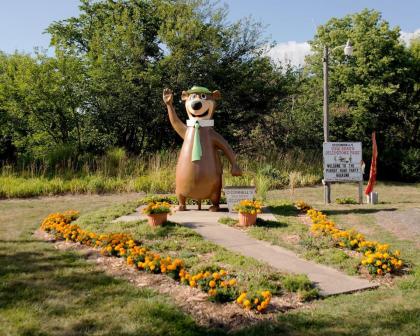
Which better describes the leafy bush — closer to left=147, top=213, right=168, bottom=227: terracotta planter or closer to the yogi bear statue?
the yogi bear statue

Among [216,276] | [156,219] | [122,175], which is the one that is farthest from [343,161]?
[216,276]

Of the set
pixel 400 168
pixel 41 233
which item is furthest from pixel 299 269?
pixel 400 168

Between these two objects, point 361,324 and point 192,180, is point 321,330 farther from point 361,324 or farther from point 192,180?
point 192,180

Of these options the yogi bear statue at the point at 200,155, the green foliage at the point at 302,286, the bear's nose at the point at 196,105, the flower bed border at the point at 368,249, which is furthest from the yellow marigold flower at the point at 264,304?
the bear's nose at the point at 196,105

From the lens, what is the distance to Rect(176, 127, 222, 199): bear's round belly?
7.11m

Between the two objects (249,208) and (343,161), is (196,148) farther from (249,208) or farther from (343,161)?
(343,161)

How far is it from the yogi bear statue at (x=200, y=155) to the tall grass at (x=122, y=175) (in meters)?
2.69

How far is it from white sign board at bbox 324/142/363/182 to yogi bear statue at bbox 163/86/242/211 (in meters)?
2.79

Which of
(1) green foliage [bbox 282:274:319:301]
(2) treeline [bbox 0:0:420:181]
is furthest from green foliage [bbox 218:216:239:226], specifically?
(2) treeline [bbox 0:0:420:181]

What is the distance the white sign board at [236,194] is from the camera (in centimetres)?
734

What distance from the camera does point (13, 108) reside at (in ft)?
43.2

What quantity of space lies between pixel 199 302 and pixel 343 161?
6689mm

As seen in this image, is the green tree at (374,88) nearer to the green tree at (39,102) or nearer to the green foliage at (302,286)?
the green tree at (39,102)

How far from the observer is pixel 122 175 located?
1204cm
